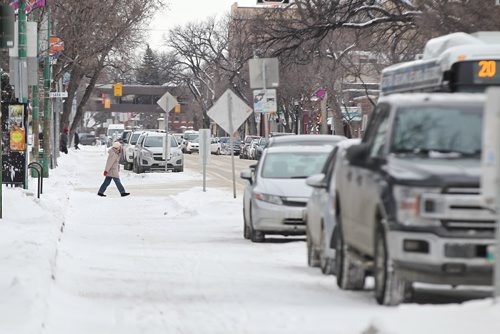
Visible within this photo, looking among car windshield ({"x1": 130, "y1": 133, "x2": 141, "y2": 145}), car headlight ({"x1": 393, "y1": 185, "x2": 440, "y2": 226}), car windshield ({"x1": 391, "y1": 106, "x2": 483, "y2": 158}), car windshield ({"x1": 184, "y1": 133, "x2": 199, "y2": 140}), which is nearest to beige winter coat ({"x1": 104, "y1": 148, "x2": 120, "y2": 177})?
car windshield ({"x1": 391, "y1": 106, "x2": 483, "y2": 158})

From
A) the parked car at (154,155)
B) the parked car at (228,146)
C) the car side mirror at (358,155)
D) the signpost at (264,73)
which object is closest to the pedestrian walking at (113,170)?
the signpost at (264,73)

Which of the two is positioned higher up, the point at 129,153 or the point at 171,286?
the point at 171,286

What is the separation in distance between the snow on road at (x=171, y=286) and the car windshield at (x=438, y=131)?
1.45 m

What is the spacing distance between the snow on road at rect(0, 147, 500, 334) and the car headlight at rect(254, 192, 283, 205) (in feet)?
2.16

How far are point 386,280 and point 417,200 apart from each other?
0.86 metres

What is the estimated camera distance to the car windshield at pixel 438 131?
38.8 ft

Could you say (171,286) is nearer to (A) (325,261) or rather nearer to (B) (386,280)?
(A) (325,261)

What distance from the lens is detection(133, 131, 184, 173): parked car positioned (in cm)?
5428

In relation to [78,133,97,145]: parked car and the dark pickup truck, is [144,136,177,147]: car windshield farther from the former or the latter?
[78,133,97,145]: parked car

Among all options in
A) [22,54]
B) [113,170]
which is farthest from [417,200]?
[113,170]

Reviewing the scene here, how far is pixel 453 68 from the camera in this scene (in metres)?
18.0

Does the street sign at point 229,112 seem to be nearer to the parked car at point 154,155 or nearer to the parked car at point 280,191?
the parked car at point 280,191

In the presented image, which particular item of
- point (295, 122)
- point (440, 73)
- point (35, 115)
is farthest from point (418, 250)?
point (295, 122)

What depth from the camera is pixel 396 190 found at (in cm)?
1089
